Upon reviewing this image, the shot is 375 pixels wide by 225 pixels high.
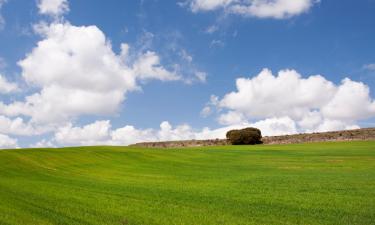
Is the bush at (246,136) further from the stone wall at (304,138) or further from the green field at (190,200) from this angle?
the green field at (190,200)

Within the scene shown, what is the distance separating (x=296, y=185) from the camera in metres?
26.3

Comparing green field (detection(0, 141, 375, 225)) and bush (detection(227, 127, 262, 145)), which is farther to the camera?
bush (detection(227, 127, 262, 145))

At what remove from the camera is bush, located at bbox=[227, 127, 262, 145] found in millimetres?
Answer: 94750

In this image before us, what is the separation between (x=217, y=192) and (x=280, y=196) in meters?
3.86

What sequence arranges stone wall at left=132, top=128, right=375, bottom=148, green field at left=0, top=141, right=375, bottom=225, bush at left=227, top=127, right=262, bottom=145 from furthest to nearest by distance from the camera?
bush at left=227, top=127, right=262, bottom=145
stone wall at left=132, top=128, right=375, bottom=148
green field at left=0, top=141, right=375, bottom=225

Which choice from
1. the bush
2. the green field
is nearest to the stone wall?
the bush

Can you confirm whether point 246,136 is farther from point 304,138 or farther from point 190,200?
point 190,200

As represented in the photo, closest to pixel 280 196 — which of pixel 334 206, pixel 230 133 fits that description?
pixel 334 206

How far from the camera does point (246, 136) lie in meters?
94.8

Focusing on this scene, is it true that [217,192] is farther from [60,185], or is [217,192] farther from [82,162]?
[82,162]

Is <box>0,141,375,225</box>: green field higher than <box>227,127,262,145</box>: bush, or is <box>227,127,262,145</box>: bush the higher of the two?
<box>227,127,262,145</box>: bush

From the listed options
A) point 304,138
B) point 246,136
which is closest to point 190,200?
point 246,136

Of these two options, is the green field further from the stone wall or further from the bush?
the bush

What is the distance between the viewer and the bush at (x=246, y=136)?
3730 inches
